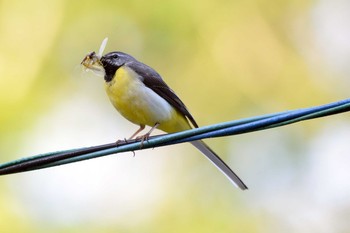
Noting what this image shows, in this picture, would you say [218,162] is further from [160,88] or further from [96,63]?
[96,63]

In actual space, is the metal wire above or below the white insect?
below

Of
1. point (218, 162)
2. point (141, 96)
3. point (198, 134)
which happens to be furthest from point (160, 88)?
point (198, 134)

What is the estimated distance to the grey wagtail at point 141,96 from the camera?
17.1ft

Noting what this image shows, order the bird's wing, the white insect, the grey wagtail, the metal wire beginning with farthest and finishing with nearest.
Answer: the white insect
the bird's wing
the grey wagtail
the metal wire

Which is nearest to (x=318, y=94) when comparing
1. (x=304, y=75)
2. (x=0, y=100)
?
(x=304, y=75)

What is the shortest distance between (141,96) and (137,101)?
5 cm

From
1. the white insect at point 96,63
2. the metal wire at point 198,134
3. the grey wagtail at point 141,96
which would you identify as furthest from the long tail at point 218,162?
the metal wire at point 198,134

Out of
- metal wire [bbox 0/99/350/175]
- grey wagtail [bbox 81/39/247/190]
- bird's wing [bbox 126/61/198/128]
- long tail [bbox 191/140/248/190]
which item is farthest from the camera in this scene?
bird's wing [bbox 126/61/198/128]

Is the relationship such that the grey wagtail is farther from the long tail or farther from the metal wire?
the metal wire

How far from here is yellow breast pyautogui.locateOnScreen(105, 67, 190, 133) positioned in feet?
17.1

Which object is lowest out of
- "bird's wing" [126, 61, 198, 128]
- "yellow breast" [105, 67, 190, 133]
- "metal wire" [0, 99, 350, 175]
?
"metal wire" [0, 99, 350, 175]

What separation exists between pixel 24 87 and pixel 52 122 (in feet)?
1.81

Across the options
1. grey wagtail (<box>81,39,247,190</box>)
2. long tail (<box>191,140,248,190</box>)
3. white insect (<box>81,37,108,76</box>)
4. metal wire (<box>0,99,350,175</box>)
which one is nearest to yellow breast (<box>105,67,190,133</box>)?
grey wagtail (<box>81,39,247,190</box>)

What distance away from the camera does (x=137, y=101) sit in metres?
5.23
